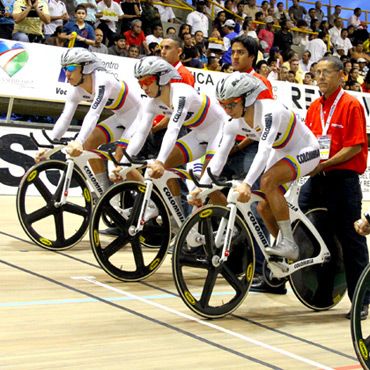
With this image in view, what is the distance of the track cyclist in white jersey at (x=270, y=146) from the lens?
178 inches

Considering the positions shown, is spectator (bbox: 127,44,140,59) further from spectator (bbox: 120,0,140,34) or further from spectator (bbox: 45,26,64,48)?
spectator (bbox: 120,0,140,34)

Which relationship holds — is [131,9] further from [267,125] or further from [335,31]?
[267,125]

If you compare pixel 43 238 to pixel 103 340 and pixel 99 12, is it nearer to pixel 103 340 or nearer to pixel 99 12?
pixel 103 340

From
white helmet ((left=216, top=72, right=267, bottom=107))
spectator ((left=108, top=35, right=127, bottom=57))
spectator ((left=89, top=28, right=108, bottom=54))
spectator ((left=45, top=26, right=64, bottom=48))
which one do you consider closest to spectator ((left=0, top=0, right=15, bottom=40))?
spectator ((left=45, top=26, right=64, bottom=48))

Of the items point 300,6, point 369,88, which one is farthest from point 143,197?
point 300,6

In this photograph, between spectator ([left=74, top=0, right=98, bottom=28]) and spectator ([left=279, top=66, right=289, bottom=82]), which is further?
spectator ([left=279, top=66, right=289, bottom=82])

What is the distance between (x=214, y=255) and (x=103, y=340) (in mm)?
948

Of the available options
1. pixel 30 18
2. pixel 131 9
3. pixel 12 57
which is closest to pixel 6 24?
pixel 30 18

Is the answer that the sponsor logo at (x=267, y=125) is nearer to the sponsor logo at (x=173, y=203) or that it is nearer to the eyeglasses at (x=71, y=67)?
the sponsor logo at (x=173, y=203)

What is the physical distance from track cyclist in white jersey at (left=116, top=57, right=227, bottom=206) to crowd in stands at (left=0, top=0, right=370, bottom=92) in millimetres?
5992

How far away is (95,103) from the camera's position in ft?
20.5

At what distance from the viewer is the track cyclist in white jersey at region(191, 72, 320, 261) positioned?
4.53 meters

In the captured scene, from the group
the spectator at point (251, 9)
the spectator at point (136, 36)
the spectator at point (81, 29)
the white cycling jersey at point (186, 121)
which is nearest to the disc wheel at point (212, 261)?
the white cycling jersey at point (186, 121)

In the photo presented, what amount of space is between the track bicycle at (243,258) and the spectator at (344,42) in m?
16.1
